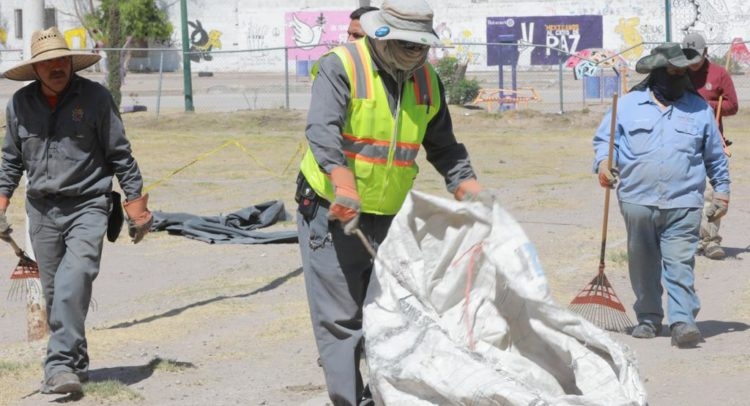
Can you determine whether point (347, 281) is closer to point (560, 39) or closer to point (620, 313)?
point (620, 313)

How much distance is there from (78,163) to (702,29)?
42593mm

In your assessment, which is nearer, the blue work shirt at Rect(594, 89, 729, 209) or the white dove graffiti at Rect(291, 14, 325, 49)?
the blue work shirt at Rect(594, 89, 729, 209)

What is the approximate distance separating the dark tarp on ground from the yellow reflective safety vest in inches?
258

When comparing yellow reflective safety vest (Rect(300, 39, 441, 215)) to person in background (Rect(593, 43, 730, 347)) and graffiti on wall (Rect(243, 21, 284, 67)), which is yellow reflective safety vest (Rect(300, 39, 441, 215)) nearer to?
person in background (Rect(593, 43, 730, 347))

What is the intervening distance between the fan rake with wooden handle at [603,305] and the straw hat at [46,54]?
3.28m

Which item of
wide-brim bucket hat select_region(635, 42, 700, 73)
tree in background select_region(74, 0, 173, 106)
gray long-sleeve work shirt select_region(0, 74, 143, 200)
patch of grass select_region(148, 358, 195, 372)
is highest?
tree in background select_region(74, 0, 173, 106)

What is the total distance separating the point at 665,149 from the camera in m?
7.68

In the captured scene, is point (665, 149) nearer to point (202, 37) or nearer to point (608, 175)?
point (608, 175)

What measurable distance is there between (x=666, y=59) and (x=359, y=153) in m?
2.94

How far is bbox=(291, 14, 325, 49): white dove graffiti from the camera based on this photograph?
52.4m

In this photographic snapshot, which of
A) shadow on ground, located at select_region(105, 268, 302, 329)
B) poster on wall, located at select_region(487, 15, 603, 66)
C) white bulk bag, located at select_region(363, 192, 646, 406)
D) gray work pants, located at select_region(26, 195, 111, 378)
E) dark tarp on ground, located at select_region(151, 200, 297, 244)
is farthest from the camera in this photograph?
poster on wall, located at select_region(487, 15, 603, 66)

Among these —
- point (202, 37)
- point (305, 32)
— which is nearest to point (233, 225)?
point (305, 32)

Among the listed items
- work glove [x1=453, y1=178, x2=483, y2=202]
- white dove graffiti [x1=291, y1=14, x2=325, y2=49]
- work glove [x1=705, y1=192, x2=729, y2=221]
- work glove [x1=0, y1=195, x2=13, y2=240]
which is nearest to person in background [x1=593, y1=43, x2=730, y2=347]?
work glove [x1=705, y1=192, x2=729, y2=221]

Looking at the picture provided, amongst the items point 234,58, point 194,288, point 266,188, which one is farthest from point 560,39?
point 194,288
